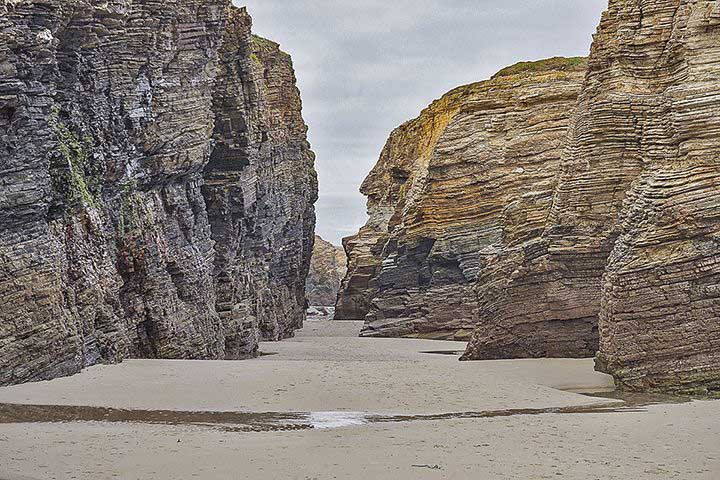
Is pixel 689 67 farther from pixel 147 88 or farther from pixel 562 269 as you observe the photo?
pixel 147 88

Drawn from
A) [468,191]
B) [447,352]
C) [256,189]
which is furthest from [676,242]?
[468,191]

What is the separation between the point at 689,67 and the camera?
19906 millimetres

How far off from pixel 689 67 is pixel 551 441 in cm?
944

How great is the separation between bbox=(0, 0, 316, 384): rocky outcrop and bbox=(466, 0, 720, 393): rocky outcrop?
35.3 feet

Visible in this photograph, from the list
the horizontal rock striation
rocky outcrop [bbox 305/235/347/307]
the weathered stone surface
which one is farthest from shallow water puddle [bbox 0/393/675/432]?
rocky outcrop [bbox 305/235/347/307]

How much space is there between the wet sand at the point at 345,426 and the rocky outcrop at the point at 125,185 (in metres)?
1.61

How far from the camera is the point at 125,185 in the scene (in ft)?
89.7

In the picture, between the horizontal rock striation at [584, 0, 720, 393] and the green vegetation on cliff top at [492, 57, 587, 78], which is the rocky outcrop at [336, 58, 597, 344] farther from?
the horizontal rock striation at [584, 0, 720, 393]

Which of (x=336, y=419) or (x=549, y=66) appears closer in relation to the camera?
(x=336, y=419)

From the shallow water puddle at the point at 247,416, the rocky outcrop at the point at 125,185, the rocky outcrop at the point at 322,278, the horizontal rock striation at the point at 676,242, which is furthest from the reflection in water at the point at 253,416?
the rocky outcrop at the point at 322,278

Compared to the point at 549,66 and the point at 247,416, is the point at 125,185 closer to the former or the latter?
the point at 247,416

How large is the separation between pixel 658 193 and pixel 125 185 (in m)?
14.0

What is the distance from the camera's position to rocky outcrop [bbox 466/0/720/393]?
18359 mm

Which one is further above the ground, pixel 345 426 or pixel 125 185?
pixel 125 185
